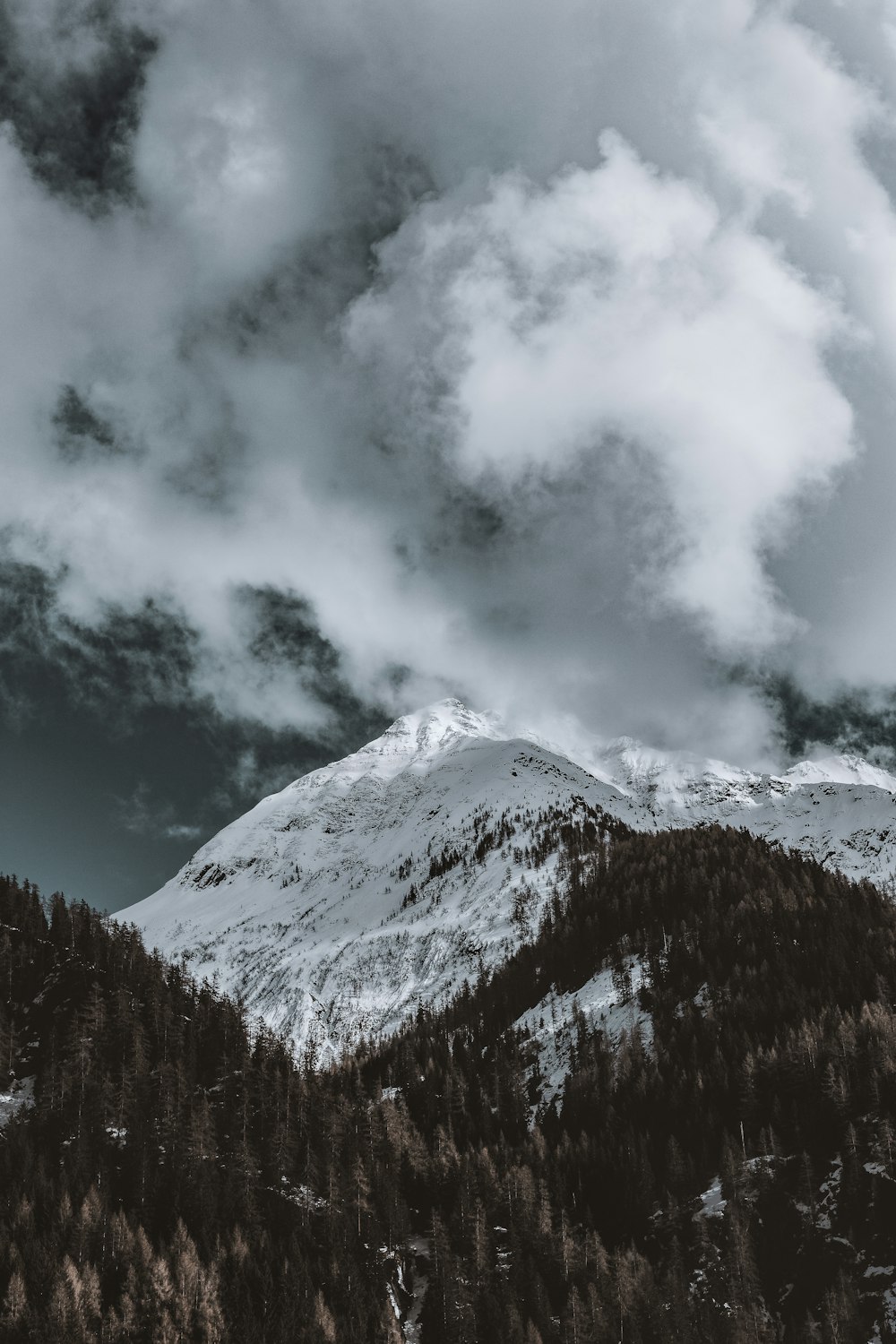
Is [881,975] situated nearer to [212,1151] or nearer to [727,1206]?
[727,1206]

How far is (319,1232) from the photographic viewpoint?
106438 mm

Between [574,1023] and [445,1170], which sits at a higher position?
[574,1023]

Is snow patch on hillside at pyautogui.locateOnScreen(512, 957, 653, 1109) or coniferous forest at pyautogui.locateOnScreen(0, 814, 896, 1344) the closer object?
coniferous forest at pyautogui.locateOnScreen(0, 814, 896, 1344)

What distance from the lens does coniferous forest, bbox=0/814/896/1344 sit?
91.0 metres

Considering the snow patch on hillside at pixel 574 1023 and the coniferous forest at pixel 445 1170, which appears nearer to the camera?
the coniferous forest at pixel 445 1170

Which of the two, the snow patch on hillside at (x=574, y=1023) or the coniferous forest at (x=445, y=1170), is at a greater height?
the snow patch on hillside at (x=574, y=1023)

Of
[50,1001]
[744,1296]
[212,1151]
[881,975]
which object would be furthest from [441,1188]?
[881,975]

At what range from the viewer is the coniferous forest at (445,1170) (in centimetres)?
9100

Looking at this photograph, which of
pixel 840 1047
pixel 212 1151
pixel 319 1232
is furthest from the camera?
pixel 840 1047

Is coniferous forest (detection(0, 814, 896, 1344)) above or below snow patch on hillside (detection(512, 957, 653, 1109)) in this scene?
below

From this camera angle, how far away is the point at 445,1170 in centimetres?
12644

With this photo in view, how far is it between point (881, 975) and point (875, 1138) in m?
48.7

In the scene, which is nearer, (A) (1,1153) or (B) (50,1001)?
(A) (1,1153)

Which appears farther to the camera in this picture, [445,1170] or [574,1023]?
[574,1023]
